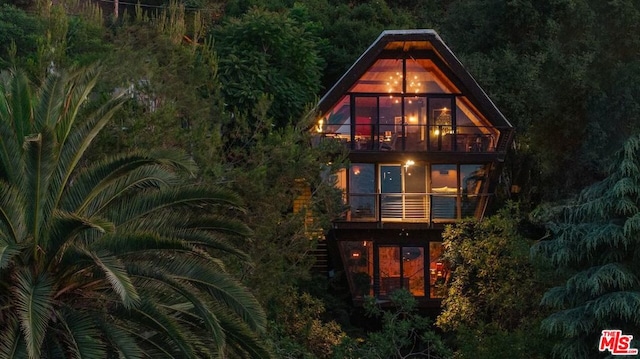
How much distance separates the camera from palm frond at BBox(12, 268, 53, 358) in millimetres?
13547

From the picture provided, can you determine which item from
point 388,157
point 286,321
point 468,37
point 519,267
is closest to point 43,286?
point 286,321

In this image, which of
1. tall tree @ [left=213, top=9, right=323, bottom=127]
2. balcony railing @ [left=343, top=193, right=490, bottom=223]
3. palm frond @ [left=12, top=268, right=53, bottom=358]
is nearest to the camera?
palm frond @ [left=12, top=268, right=53, bottom=358]

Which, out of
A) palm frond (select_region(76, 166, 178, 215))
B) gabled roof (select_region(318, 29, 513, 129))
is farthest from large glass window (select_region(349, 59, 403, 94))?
palm frond (select_region(76, 166, 178, 215))

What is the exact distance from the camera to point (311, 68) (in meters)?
37.1

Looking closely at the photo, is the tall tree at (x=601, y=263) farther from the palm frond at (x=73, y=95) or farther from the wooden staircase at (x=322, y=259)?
the wooden staircase at (x=322, y=259)

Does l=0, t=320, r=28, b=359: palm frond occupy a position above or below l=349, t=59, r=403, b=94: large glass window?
below

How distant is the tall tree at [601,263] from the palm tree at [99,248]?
8.12m

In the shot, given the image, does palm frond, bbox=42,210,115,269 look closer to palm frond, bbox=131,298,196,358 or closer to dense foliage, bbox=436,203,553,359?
palm frond, bbox=131,298,196,358

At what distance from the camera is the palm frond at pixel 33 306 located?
13.5 m

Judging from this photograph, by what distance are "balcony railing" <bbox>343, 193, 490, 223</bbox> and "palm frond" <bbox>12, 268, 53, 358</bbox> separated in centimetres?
1925

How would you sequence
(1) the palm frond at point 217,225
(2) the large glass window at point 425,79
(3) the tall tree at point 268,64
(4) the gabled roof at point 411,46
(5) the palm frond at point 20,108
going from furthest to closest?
(2) the large glass window at point 425,79
(3) the tall tree at point 268,64
(4) the gabled roof at point 411,46
(1) the palm frond at point 217,225
(5) the palm frond at point 20,108

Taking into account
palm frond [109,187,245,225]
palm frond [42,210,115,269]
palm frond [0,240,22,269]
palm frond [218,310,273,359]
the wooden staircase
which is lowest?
palm frond [218,310,273,359]

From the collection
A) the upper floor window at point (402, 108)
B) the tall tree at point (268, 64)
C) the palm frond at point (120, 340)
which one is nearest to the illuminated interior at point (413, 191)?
the upper floor window at point (402, 108)

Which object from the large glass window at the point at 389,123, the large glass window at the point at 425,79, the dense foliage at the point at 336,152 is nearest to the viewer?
the dense foliage at the point at 336,152
